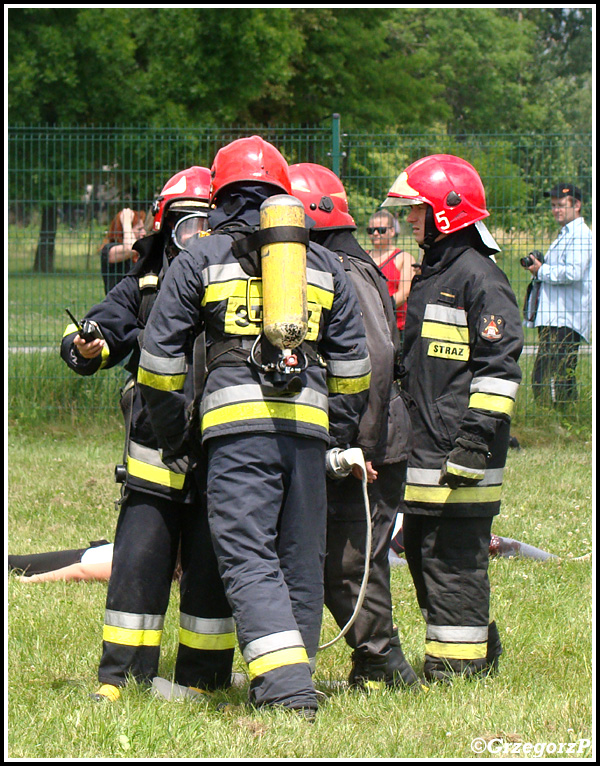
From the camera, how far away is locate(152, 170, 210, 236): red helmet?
4250 mm

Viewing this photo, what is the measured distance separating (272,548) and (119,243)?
6.70m

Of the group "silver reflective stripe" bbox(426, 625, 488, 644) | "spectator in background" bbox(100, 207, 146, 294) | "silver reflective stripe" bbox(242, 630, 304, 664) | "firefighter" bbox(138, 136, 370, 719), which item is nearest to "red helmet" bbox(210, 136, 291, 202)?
"firefighter" bbox(138, 136, 370, 719)

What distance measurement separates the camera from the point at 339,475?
3.80 m

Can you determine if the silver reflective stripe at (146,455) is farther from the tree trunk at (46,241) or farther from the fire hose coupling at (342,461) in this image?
the tree trunk at (46,241)

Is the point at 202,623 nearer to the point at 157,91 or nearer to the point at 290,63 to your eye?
the point at 157,91

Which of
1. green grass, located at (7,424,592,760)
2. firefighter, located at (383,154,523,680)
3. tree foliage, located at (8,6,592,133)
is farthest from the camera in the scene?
tree foliage, located at (8,6,592,133)

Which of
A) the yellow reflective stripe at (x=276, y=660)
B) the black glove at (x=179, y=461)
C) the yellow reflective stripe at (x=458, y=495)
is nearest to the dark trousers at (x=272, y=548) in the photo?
the yellow reflective stripe at (x=276, y=660)

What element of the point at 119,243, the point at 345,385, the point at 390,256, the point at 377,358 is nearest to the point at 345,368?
the point at 345,385

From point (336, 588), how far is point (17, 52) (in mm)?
20041

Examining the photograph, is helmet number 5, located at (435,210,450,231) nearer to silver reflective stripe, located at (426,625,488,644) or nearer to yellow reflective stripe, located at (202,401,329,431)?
yellow reflective stripe, located at (202,401,329,431)

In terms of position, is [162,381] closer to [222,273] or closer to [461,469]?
[222,273]

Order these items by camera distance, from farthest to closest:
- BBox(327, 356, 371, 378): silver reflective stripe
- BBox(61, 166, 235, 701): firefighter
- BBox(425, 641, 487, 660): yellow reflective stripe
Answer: BBox(425, 641, 487, 660): yellow reflective stripe
BBox(61, 166, 235, 701): firefighter
BBox(327, 356, 371, 378): silver reflective stripe

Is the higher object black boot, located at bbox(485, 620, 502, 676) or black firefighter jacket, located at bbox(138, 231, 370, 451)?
black firefighter jacket, located at bbox(138, 231, 370, 451)

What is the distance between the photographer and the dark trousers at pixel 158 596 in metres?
3.96
